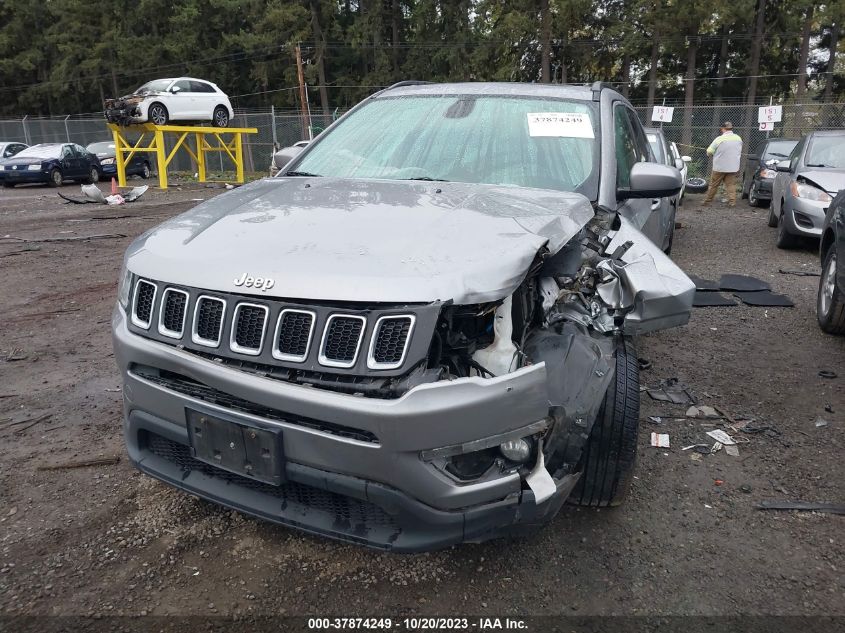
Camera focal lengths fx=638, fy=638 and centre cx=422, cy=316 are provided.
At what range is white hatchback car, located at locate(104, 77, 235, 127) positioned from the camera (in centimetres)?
1883

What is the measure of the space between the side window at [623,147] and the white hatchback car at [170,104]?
1791 cm

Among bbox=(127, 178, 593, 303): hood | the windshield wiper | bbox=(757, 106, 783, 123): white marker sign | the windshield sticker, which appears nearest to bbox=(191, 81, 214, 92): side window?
bbox=(757, 106, 783, 123): white marker sign

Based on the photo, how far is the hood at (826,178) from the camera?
802 centimetres

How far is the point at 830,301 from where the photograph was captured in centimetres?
522

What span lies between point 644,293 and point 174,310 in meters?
1.90

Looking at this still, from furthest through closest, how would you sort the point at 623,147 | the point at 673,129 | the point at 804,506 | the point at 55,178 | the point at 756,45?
1. the point at 756,45
2. the point at 673,129
3. the point at 55,178
4. the point at 623,147
5. the point at 804,506

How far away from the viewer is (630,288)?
278 cm

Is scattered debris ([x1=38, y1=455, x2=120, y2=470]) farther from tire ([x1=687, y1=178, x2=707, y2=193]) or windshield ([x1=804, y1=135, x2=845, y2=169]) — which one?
windshield ([x1=804, y1=135, x2=845, y2=169])

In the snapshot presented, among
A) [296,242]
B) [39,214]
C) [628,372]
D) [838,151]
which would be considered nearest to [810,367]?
[628,372]

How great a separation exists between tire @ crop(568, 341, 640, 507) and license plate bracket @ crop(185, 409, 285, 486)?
1264 millimetres

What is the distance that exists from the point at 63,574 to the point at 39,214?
13.4m

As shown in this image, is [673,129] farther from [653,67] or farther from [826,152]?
[826,152]

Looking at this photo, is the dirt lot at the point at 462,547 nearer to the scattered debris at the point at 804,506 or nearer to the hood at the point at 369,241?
the scattered debris at the point at 804,506

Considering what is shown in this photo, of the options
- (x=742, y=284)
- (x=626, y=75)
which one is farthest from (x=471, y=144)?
(x=626, y=75)
